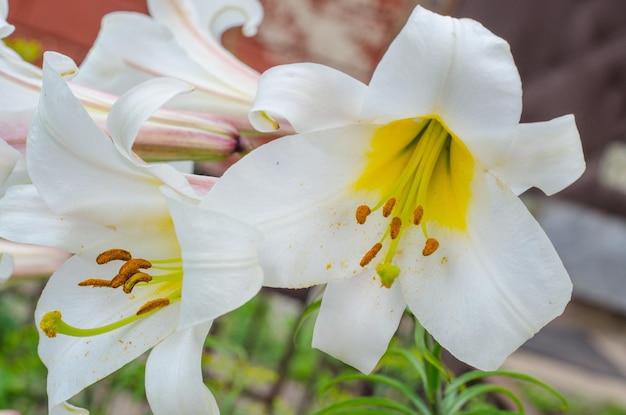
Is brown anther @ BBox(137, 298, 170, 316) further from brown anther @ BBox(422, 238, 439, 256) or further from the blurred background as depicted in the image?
the blurred background

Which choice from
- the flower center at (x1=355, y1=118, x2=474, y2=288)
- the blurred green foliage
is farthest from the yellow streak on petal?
the blurred green foliage

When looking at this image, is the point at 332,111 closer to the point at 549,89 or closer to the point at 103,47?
the point at 103,47

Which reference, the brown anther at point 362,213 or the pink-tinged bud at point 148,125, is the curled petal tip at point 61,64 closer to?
the pink-tinged bud at point 148,125

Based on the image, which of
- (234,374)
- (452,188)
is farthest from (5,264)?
(234,374)

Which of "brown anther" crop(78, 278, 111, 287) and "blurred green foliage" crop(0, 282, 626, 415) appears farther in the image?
"blurred green foliage" crop(0, 282, 626, 415)

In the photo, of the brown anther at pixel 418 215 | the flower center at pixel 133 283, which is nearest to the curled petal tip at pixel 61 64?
the flower center at pixel 133 283
